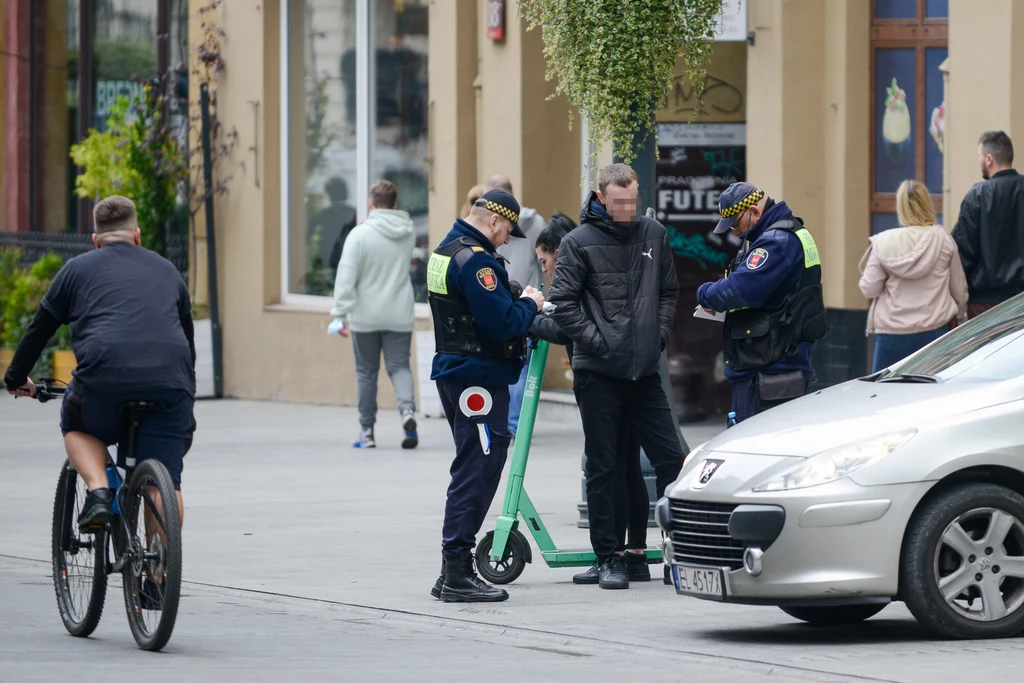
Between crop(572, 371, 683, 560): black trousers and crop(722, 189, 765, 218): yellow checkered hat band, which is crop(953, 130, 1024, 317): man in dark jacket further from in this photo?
crop(572, 371, 683, 560): black trousers

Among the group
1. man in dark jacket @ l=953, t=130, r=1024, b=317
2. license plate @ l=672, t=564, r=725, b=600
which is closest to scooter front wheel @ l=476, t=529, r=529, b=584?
license plate @ l=672, t=564, r=725, b=600

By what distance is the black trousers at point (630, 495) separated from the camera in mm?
9062

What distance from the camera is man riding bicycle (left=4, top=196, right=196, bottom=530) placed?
761 centimetres

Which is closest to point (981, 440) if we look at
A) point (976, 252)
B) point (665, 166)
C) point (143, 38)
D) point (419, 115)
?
point (976, 252)

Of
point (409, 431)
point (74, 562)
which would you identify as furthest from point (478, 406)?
point (409, 431)

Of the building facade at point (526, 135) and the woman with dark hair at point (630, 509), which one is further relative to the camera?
the building facade at point (526, 135)

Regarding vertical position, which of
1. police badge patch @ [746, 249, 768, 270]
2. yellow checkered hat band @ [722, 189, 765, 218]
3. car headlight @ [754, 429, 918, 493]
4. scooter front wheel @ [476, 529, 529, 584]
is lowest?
scooter front wheel @ [476, 529, 529, 584]

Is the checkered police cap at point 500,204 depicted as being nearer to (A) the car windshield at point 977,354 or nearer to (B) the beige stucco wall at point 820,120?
(A) the car windshield at point 977,354

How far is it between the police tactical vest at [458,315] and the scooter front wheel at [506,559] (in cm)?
93

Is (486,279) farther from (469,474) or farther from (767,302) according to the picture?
(767,302)

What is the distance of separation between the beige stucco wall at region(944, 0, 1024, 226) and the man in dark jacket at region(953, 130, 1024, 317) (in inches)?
48.7

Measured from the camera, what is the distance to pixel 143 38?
75.0 feet

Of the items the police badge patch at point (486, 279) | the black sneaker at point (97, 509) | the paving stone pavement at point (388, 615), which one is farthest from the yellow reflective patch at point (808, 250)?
the black sneaker at point (97, 509)

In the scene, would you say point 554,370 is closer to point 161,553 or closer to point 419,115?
point 419,115
